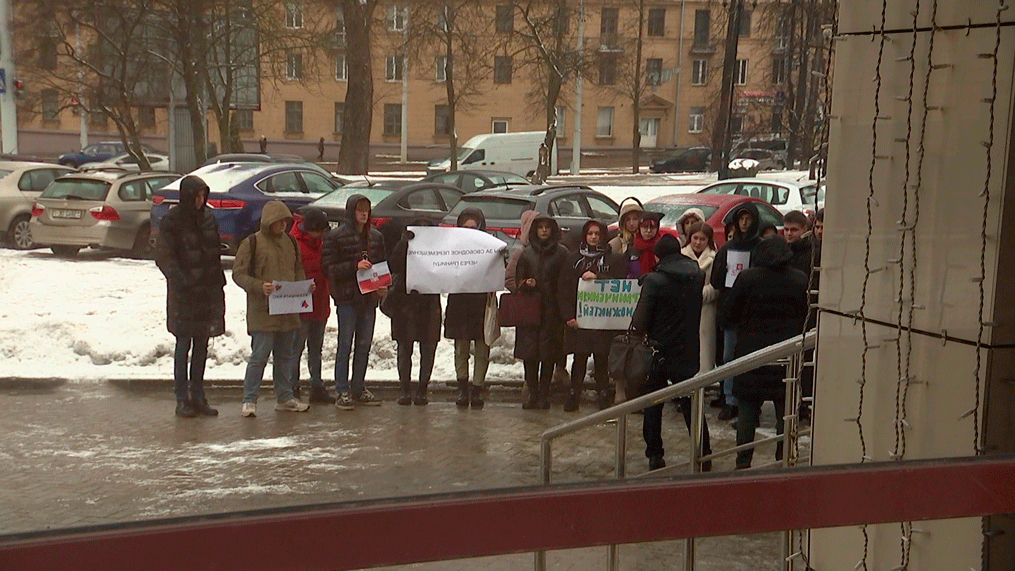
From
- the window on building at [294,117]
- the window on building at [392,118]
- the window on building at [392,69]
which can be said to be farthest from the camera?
the window on building at [294,117]

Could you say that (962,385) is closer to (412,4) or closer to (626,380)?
(626,380)

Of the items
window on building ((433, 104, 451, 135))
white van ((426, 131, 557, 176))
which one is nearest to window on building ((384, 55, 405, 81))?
window on building ((433, 104, 451, 135))

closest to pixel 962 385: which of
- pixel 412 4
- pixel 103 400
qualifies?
pixel 103 400

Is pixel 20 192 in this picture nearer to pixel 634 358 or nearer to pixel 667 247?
pixel 634 358

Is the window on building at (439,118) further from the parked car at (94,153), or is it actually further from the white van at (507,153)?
the white van at (507,153)

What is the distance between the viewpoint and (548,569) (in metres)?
5.80

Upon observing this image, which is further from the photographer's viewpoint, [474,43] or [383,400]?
[474,43]

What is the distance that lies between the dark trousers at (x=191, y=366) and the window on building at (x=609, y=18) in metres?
36.9

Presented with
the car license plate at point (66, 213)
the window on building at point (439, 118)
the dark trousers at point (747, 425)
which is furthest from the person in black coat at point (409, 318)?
the window on building at point (439, 118)

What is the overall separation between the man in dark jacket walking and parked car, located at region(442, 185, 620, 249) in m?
5.39

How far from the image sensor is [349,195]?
59.5 feet

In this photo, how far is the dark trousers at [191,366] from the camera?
9344mm

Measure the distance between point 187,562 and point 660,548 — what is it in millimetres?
4964

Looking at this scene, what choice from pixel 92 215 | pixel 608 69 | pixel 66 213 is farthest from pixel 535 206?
pixel 608 69
